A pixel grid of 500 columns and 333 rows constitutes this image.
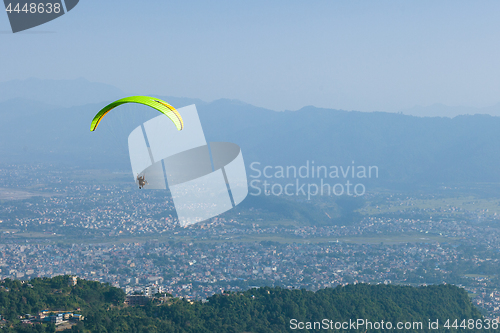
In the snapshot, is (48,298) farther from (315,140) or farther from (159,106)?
(315,140)

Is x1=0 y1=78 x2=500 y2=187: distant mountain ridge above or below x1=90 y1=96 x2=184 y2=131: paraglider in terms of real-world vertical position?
below
